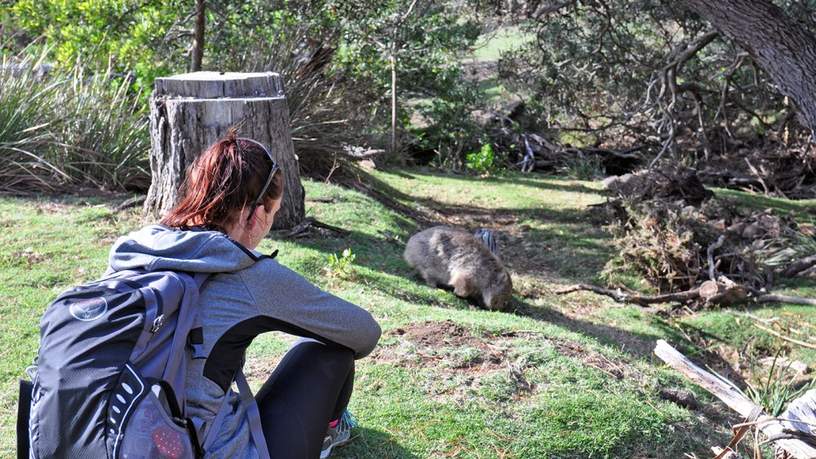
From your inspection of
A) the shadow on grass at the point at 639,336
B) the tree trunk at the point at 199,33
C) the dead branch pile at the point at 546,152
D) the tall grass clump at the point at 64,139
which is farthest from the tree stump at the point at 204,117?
the dead branch pile at the point at 546,152

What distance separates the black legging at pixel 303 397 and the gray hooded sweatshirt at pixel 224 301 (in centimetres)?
13

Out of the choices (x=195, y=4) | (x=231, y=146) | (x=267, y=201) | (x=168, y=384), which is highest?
(x=195, y=4)

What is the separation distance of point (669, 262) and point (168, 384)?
21.5 ft

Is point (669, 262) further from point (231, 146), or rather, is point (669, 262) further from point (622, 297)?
point (231, 146)

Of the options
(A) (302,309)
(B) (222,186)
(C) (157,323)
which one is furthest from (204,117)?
(C) (157,323)

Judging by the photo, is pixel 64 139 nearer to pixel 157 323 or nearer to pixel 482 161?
pixel 157 323

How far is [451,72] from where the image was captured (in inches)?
548

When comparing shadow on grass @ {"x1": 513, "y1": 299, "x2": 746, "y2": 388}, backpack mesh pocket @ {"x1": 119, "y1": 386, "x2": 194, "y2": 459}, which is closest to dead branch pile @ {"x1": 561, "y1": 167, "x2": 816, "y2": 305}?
shadow on grass @ {"x1": 513, "y1": 299, "x2": 746, "y2": 388}

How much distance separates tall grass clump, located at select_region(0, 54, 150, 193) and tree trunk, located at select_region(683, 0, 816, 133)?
545cm

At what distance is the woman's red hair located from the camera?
9.41ft

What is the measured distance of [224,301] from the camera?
2701mm

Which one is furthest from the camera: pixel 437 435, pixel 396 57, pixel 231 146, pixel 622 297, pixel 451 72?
pixel 451 72

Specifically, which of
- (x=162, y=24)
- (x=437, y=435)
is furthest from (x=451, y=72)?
(x=437, y=435)

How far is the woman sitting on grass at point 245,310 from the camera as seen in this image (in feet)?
8.80
